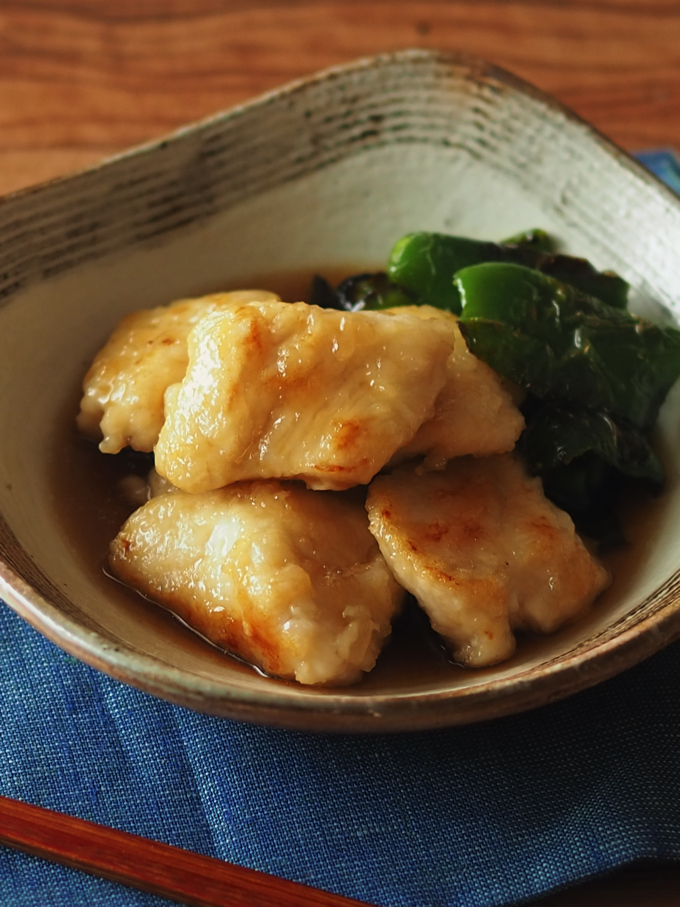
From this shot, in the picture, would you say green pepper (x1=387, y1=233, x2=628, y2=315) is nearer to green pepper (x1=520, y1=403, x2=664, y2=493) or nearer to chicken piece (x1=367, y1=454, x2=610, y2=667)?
green pepper (x1=520, y1=403, x2=664, y2=493)

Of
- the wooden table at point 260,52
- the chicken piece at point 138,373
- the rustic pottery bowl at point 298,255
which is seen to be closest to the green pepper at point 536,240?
the rustic pottery bowl at point 298,255

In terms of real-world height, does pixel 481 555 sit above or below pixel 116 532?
above

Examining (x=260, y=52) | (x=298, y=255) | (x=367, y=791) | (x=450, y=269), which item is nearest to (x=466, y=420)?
(x=450, y=269)

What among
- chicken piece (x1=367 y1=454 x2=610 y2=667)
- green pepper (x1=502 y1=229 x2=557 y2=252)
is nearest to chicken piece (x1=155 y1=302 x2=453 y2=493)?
chicken piece (x1=367 y1=454 x2=610 y2=667)

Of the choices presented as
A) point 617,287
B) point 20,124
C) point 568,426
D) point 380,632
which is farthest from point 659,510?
point 20,124

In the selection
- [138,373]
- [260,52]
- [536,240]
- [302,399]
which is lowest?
[138,373]

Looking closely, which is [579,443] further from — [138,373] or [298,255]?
[298,255]

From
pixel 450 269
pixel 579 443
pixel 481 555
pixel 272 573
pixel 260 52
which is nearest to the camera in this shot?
pixel 272 573
